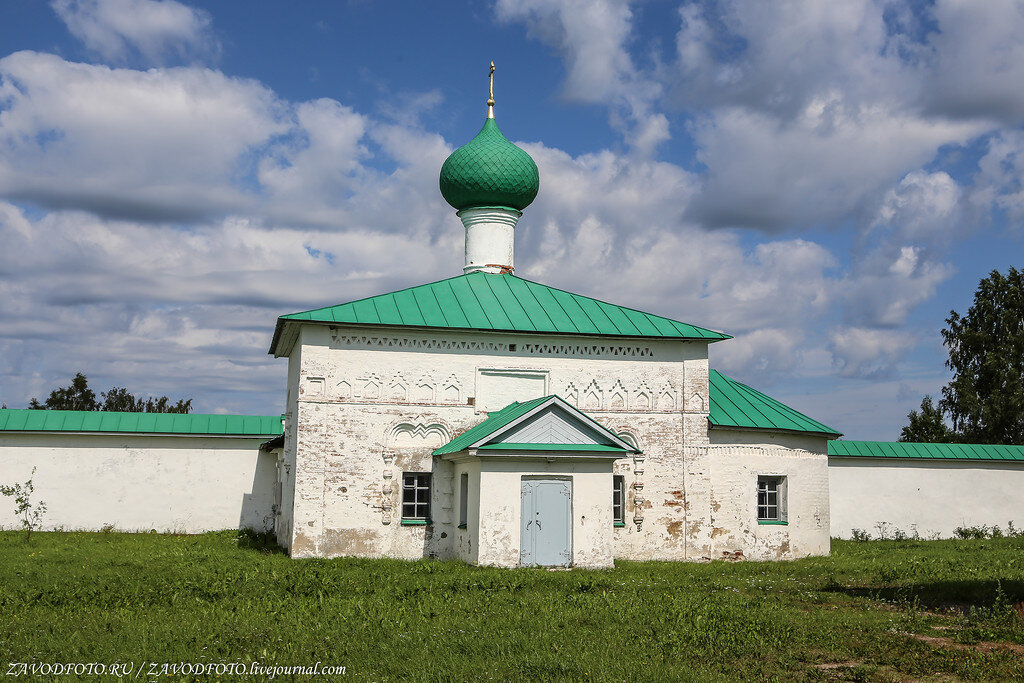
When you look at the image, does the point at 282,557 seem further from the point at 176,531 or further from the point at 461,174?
the point at 461,174

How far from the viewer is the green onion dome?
1702 centimetres

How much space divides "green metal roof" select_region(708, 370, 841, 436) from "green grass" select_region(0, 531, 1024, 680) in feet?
9.72

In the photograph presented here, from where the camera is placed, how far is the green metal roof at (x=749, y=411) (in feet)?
50.6

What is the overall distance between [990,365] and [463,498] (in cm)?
1910

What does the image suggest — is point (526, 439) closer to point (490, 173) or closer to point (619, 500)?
point (619, 500)

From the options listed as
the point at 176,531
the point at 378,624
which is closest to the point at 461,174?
the point at 176,531

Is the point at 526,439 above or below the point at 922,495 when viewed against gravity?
above

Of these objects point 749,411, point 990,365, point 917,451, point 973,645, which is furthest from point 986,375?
point 973,645

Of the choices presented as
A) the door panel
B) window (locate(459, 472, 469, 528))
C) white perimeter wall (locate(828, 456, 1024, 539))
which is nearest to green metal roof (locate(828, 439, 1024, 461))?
white perimeter wall (locate(828, 456, 1024, 539))

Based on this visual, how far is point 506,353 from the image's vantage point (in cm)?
1489

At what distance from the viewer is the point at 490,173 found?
17.0 meters

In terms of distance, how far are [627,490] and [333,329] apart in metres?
5.68

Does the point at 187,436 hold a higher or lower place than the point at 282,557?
higher

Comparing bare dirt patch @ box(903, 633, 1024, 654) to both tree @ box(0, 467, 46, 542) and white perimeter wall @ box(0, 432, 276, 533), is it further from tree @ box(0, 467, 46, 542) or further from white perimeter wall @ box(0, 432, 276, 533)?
tree @ box(0, 467, 46, 542)
